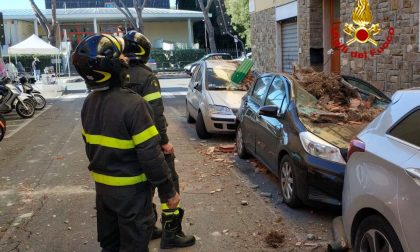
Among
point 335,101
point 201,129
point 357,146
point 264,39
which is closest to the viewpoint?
point 357,146

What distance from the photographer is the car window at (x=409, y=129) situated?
3178mm

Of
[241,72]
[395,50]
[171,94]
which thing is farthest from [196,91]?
[171,94]

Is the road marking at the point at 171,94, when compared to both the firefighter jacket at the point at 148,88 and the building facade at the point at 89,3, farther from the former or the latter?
the building facade at the point at 89,3

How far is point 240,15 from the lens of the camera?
44000mm

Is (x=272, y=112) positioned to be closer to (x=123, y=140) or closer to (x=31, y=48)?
(x=123, y=140)

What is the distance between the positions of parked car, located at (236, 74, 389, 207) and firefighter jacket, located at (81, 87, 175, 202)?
2372 millimetres

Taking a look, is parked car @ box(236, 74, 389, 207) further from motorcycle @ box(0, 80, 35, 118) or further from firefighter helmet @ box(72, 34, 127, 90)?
motorcycle @ box(0, 80, 35, 118)

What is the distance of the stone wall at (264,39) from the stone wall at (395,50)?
7042mm

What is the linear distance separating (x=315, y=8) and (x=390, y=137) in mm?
11831

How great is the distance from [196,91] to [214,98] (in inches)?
46.3

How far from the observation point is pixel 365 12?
11.4m

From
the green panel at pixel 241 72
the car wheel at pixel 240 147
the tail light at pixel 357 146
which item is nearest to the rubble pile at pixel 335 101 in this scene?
the car wheel at pixel 240 147

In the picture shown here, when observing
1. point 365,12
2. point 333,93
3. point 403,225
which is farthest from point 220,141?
point 403,225

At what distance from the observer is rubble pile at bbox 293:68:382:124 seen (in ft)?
19.7
